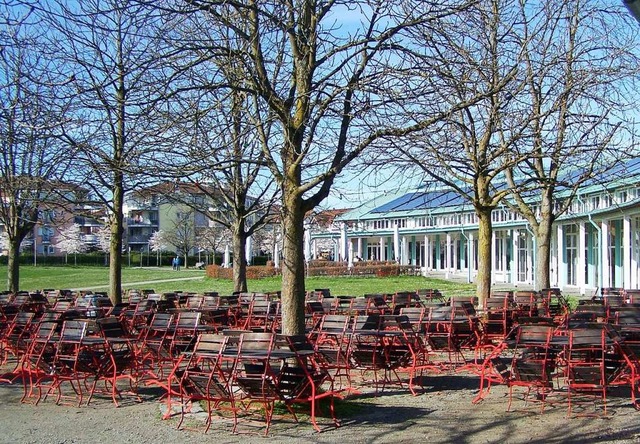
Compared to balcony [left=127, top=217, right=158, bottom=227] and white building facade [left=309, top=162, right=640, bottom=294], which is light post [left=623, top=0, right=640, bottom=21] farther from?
balcony [left=127, top=217, right=158, bottom=227]

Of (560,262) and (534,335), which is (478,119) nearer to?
(534,335)

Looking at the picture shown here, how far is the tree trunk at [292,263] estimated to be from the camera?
366 inches

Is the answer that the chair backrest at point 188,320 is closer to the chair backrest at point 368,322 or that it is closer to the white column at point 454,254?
the chair backrest at point 368,322

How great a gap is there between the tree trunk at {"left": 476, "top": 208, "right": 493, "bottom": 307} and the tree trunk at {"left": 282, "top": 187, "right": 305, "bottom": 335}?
25.3 ft

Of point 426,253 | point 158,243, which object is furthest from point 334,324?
point 158,243

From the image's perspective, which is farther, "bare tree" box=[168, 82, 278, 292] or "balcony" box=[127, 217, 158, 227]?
"balcony" box=[127, 217, 158, 227]

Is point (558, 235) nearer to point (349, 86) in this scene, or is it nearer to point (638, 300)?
point (638, 300)

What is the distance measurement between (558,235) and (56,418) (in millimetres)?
29237

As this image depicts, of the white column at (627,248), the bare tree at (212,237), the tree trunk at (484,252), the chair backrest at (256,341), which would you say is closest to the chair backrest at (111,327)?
the chair backrest at (256,341)

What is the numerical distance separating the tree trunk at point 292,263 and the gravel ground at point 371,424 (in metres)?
1.10

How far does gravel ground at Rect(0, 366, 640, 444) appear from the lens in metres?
7.45

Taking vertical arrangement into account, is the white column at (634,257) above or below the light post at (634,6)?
below

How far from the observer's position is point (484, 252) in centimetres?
1661

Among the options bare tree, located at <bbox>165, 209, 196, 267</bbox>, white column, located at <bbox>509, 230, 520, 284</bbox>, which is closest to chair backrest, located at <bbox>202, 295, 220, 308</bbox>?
white column, located at <bbox>509, 230, 520, 284</bbox>
